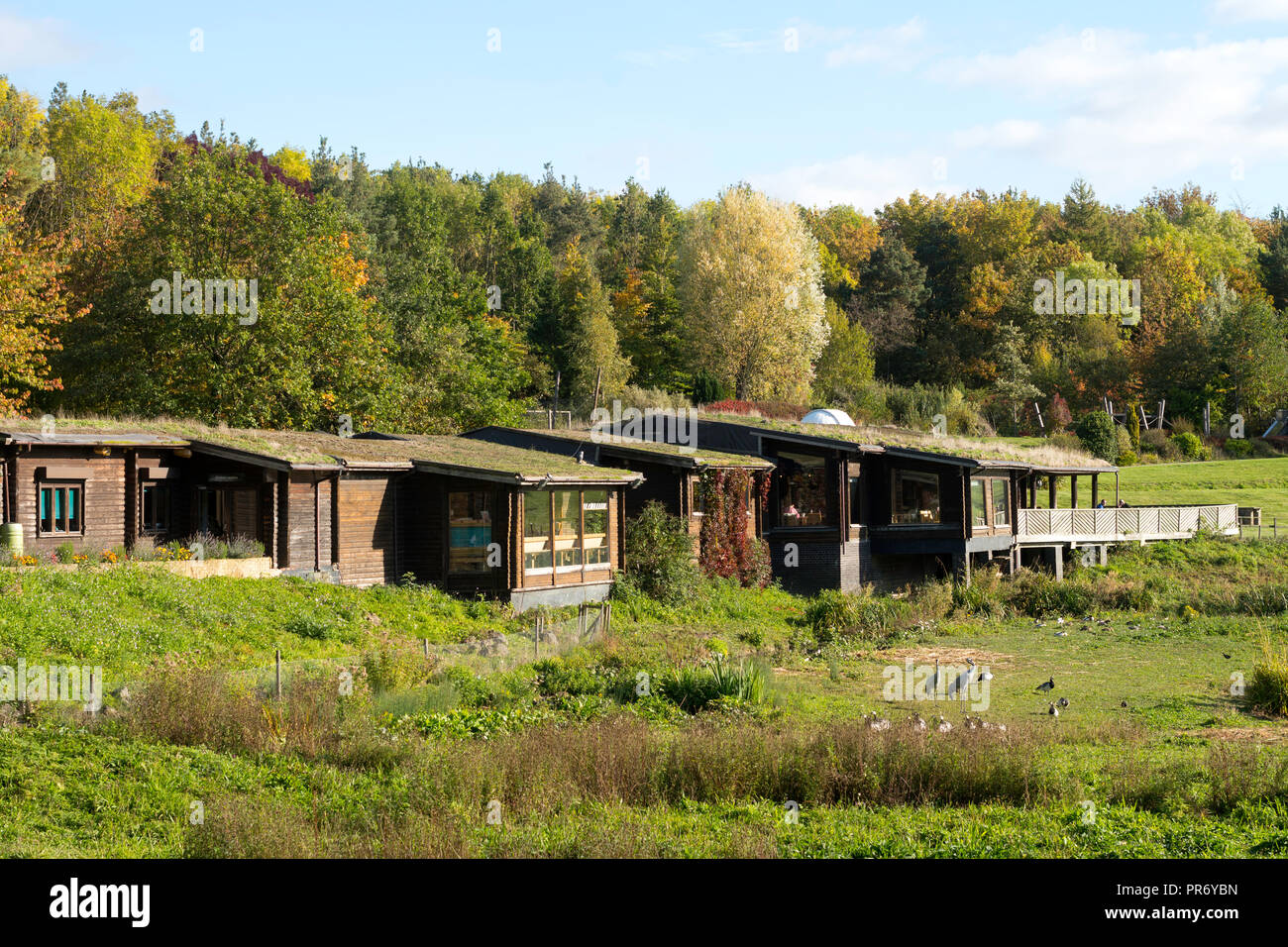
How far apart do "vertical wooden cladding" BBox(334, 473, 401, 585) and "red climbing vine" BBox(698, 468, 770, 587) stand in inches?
372

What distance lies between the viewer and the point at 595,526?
3144 centimetres

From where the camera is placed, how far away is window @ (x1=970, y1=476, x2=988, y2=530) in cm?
3912

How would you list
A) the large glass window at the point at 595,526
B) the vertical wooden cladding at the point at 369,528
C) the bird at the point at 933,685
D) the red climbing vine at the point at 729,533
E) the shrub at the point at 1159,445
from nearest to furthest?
the bird at the point at 933,685, the vertical wooden cladding at the point at 369,528, the large glass window at the point at 595,526, the red climbing vine at the point at 729,533, the shrub at the point at 1159,445

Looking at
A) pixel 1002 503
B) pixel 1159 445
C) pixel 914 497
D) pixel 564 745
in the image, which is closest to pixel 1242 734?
pixel 564 745

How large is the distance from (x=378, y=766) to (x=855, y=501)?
29.5 meters

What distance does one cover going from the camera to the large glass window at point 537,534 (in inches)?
1141

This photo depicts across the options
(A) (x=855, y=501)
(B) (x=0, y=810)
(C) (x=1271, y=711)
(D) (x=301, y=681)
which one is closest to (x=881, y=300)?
(A) (x=855, y=501)

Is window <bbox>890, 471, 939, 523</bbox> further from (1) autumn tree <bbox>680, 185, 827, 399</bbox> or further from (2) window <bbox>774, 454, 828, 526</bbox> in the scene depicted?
(1) autumn tree <bbox>680, 185, 827, 399</bbox>

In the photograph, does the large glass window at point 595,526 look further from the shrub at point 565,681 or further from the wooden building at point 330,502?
the shrub at point 565,681

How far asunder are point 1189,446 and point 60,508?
55.6 metres

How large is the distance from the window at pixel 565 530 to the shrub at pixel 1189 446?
42.5 metres

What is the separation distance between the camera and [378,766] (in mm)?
12664

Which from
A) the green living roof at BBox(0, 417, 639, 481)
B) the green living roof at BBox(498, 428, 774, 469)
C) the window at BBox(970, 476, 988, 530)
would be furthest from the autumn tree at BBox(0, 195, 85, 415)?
the window at BBox(970, 476, 988, 530)

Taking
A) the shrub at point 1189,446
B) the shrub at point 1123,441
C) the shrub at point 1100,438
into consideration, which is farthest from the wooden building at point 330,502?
the shrub at point 1189,446
